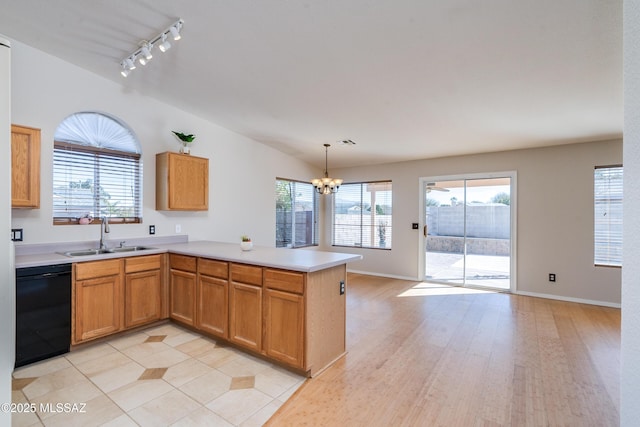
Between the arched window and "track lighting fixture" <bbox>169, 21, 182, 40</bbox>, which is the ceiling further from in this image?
the arched window

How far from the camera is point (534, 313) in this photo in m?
3.99

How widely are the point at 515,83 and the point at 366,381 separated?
9.54 ft

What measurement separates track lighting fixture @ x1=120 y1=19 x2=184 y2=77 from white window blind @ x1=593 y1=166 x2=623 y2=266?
5.61m

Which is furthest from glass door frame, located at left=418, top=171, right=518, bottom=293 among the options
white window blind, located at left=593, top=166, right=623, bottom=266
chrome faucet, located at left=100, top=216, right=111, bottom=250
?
chrome faucet, located at left=100, top=216, right=111, bottom=250

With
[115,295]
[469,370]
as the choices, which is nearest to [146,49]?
[115,295]

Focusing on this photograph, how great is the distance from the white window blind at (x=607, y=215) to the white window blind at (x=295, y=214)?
4.87 m

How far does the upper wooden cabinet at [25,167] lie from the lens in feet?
8.73

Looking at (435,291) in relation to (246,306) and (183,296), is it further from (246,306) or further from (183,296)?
(183,296)

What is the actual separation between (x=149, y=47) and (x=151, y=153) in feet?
5.04

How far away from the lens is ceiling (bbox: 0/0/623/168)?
2.03 m

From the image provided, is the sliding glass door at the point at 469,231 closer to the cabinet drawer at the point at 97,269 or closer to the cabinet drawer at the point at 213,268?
the cabinet drawer at the point at 213,268

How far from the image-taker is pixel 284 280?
245 centimetres

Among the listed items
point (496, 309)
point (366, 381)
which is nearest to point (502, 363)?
point (366, 381)

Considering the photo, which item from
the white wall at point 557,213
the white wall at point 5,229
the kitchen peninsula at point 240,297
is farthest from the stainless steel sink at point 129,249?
the white wall at point 557,213
